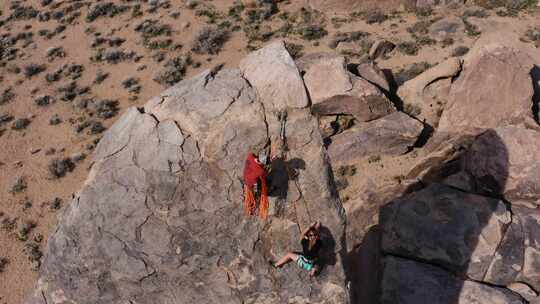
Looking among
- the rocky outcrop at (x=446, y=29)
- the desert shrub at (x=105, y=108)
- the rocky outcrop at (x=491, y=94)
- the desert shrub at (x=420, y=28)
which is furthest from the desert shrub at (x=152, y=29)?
the rocky outcrop at (x=491, y=94)

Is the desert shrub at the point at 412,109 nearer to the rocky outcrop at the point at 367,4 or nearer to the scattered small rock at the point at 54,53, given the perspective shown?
the rocky outcrop at the point at 367,4

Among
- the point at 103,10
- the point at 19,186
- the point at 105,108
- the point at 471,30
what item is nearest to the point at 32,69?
the point at 105,108

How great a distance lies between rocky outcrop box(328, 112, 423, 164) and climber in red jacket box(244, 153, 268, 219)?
9.83 m

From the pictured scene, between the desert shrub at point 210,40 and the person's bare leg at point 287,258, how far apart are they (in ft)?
61.1

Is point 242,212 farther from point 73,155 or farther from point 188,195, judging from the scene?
point 73,155

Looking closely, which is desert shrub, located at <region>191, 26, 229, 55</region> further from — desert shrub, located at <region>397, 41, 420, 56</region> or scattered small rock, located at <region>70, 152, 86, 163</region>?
desert shrub, located at <region>397, 41, 420, 56</region>

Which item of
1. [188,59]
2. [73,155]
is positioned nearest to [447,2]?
[188,59]

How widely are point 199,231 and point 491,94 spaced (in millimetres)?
13151

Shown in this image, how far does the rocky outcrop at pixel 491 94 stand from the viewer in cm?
1628

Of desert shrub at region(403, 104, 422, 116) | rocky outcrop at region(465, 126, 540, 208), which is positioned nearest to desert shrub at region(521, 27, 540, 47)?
desert shrub at region(403, 104, 422, 116)

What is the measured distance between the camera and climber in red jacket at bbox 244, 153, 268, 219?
24.7 ft

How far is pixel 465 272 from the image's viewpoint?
1148cm

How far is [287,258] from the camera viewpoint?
26.3ft

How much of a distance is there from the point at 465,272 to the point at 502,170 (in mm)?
3886
